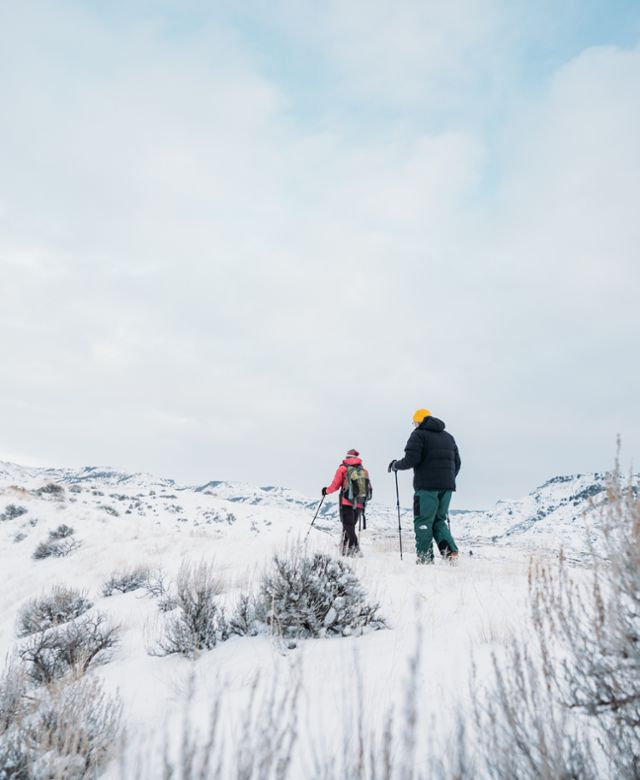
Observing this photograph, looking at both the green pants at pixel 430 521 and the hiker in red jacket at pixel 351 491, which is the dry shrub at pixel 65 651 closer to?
the green pants at pixel 430 521

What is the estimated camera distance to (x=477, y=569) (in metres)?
6.97

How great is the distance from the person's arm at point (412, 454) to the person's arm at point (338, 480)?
5.61 ft

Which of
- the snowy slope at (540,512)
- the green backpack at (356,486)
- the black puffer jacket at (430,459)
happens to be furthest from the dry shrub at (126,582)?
the snowy slope at (540,512)

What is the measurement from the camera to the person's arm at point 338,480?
936 centimetres

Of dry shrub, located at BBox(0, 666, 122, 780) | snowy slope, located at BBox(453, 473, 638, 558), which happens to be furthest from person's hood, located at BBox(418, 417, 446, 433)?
snowy slope, located at BBox(453, 473, 638, 558)

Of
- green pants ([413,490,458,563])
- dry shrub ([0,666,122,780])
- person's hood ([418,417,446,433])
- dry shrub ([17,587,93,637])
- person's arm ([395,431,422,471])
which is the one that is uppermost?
person's hood ([418,417,446,433])

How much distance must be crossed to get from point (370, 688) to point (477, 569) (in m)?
4.69

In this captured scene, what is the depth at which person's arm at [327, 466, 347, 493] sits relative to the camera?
936 cm

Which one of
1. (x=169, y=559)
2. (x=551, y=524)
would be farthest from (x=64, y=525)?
(x=551, y=524)

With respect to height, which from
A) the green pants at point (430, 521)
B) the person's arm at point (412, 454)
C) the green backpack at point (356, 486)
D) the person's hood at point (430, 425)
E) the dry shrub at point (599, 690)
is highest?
the person's hood at point (430, 425)

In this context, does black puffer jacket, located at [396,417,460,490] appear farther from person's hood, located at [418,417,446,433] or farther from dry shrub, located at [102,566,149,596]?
dry shrub, located at [102,566,149,596]

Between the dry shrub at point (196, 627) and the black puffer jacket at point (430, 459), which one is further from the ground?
the black puffer jacket at point (430, 459)

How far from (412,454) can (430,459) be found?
0.33m

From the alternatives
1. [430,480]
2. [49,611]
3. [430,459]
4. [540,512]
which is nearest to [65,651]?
[49,611]
